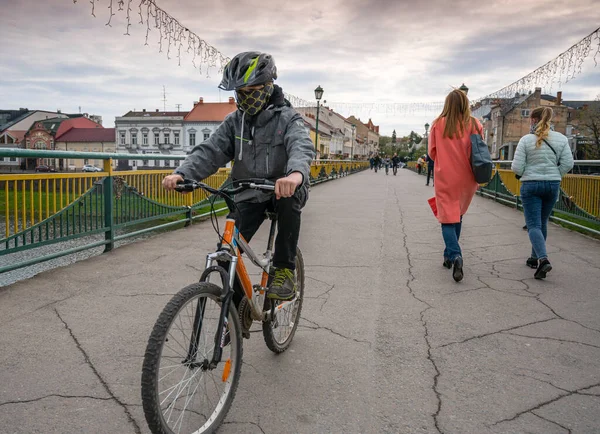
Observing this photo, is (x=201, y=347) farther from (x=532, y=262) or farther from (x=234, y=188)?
(x=532, y=262)

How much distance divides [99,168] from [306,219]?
4884mm

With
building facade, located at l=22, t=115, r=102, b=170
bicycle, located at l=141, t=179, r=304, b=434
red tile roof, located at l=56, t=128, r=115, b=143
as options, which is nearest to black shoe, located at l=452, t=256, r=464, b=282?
bicycle, located at l=141, t=179, r=304, b=434

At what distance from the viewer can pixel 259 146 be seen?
313 cm

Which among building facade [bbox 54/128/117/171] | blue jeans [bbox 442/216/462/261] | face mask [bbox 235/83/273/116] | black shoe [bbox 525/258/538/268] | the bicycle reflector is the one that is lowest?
black shoe [bbox 525/258/538/268]

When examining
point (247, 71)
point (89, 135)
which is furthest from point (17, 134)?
point (247, 71)

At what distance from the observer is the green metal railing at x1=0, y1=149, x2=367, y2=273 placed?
5074 mm

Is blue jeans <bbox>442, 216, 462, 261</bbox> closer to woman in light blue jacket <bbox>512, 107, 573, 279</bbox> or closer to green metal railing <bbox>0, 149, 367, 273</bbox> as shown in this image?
woman in light blue jacket <bbox>512, 107, 573, 279</bbox>

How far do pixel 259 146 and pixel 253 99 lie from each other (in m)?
0.29

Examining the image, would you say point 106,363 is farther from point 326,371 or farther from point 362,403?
point 362,403

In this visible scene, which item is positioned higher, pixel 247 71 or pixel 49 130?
pixel 49 130

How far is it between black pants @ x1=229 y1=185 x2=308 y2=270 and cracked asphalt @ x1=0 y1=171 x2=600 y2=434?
708 millimetres

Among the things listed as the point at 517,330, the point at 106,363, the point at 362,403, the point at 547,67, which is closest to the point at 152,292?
the point at 106,363

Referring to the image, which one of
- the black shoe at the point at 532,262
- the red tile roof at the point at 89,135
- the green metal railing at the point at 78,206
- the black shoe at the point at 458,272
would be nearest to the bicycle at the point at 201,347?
the green metal railing at the point at 78,206

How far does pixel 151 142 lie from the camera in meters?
86.8
